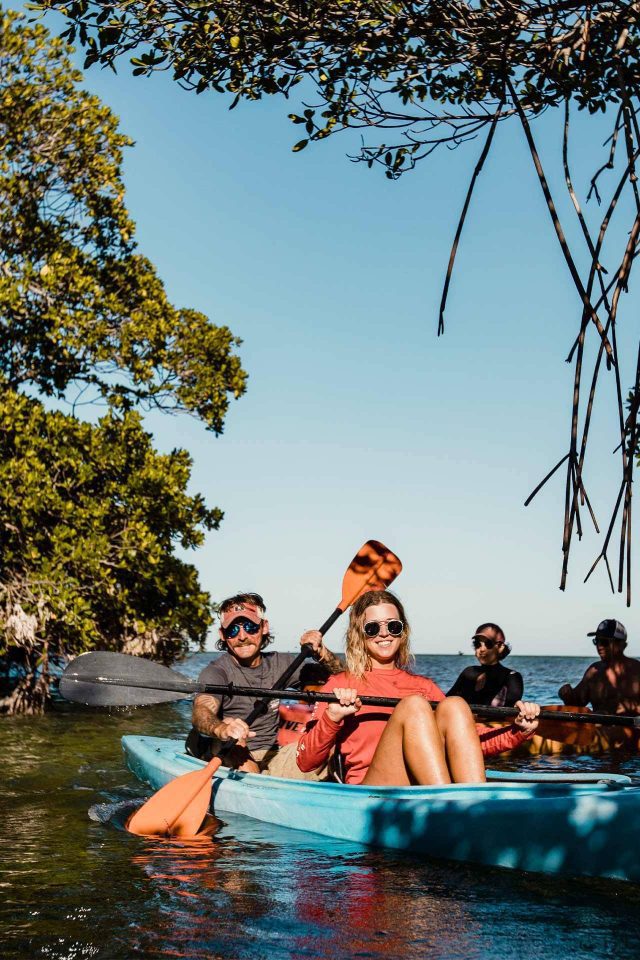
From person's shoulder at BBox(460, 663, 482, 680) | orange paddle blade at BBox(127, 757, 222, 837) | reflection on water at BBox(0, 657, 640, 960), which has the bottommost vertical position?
reflection on water at BBox(0, 657, 640, 960)

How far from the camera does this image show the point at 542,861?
4.51 meters

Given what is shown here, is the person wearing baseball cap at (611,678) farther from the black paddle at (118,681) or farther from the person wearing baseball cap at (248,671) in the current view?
the black paddle at (118,681)

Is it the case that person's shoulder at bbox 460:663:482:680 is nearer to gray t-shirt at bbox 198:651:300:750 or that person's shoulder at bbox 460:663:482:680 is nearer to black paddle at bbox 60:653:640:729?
gray t-shirt at bbox 198:651:300:750

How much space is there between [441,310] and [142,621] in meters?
10.4

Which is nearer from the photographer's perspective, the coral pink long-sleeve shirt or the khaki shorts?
the coral pink long-sleeve shirt

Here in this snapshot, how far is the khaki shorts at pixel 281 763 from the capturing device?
6.40m

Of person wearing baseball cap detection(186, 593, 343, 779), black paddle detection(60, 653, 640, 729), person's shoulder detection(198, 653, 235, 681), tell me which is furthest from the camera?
black paddle detection(60, 653, 640, 729)

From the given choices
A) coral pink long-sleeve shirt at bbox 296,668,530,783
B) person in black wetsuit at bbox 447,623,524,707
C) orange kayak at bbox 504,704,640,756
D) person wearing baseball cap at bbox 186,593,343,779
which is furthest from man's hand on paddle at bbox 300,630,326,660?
orange kayak at bbox 504,704,640,756

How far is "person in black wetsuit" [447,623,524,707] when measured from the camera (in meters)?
8.69

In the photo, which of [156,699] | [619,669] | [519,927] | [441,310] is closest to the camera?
[441,310]

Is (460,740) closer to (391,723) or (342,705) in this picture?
(391,723)

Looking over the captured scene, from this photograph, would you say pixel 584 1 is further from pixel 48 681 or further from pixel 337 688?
pixel 48 681

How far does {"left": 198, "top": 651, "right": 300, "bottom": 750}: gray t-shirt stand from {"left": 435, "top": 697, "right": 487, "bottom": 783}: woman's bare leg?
194cm

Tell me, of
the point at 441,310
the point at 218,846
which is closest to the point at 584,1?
the point at 441,310
